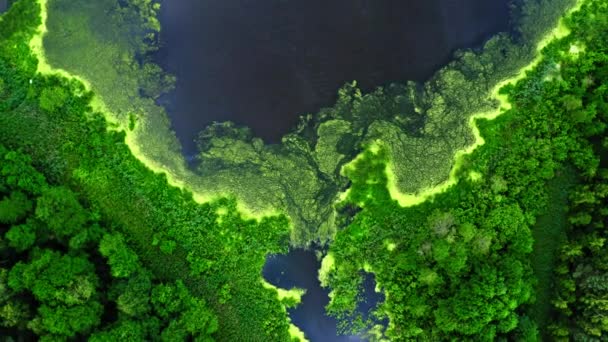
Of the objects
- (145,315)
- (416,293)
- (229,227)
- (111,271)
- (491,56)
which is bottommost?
(145,315)

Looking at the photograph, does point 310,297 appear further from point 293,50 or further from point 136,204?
point 293,50

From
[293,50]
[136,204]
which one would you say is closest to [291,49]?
[293,50]

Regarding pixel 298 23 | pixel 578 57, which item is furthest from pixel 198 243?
pixel 578 57

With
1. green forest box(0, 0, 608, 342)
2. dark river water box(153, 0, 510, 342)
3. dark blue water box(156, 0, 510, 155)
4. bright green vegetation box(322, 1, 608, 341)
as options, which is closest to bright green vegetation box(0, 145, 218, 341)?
green forest box(0, 0, 608, 342)

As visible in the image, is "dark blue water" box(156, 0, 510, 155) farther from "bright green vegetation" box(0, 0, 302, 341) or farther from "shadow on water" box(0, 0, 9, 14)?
"shadow on water" box(0, 0, 9, 14)

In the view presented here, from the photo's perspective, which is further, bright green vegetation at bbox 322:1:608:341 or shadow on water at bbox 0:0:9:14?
shadow on water at bbox 0:0:9:14

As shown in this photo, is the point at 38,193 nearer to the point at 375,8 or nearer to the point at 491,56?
the point at 375,8
